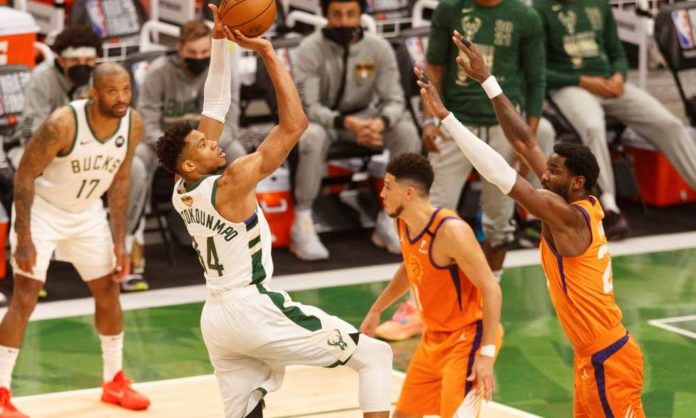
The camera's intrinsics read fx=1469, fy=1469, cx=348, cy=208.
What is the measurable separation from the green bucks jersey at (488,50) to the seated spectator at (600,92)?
70.5 inches

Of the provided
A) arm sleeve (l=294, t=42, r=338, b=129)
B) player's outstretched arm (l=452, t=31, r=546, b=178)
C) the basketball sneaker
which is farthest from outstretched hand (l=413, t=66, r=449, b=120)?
arm sleeve (l=294, t=42, r=338, b=129)

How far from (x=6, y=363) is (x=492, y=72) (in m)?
3.20

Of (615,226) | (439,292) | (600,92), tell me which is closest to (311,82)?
(600,92)

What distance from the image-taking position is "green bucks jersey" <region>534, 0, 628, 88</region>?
10.3m

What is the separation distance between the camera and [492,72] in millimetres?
8375

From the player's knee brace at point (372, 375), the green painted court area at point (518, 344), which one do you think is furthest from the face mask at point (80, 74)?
the player's knee brace at point (372, 375)

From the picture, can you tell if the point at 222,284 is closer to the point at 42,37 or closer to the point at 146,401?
the point at 146,401

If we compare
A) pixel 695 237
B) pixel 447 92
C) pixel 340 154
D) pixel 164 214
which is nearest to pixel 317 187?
pixel 340 154

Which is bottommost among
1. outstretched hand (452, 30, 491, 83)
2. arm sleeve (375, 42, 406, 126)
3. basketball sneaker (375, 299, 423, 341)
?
basketball sneaker (375, 299, 423, 341)

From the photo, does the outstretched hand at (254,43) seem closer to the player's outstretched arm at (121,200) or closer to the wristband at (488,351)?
the wristband at (488,351)

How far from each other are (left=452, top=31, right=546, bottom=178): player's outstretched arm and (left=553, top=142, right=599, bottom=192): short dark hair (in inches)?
10.3

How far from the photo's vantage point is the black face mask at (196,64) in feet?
31.1

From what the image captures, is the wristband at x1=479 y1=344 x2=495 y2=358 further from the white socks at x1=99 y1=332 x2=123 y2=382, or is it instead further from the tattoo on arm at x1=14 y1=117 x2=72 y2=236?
the tattoo on arm at x1=14 y1=117 x2=72 y2=236

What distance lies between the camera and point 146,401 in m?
7.17
